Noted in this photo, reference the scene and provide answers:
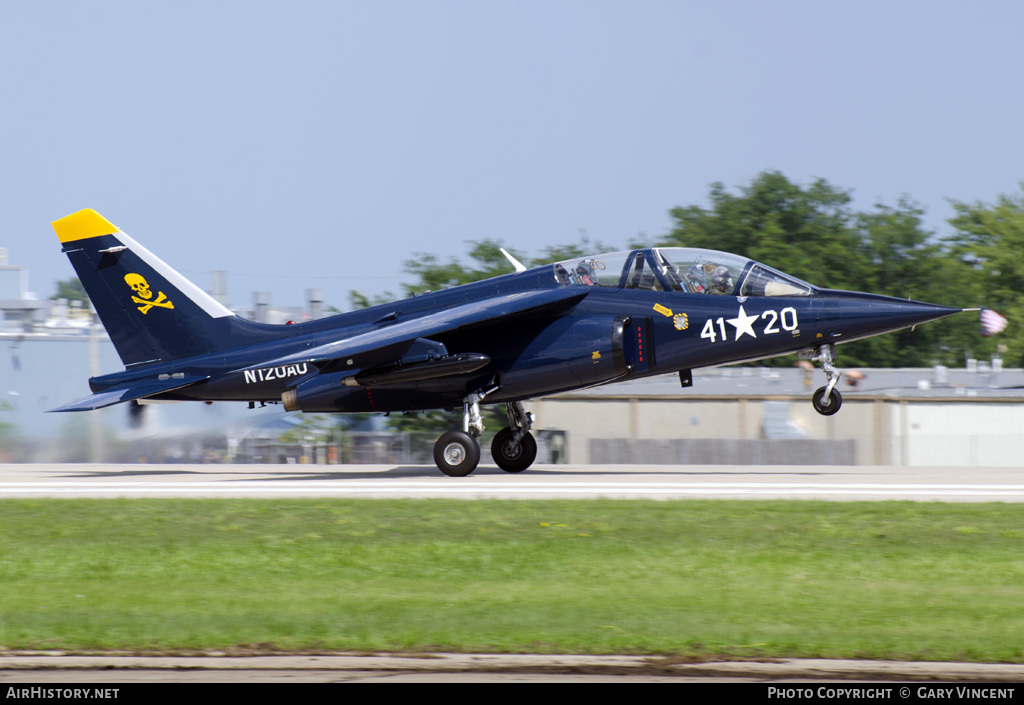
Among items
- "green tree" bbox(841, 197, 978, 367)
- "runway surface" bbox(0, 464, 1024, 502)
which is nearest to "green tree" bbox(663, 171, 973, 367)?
"green tree" bbox(841, 197, 978, 367)

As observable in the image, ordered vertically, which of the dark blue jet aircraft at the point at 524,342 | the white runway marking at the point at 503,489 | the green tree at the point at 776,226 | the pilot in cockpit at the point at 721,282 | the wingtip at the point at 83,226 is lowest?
the white runway marking at the point at 503,489

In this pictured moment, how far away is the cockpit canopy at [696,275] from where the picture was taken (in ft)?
59.8

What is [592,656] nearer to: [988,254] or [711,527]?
[711,527]

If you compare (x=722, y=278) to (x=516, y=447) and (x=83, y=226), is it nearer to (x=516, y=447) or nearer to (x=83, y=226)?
(x=516, y=447)

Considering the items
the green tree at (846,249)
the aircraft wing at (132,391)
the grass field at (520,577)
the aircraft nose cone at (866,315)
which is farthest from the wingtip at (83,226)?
the green tree at (846,249)

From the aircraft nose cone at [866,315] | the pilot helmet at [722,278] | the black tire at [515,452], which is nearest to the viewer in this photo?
the aircraft nose cone at [866,315]

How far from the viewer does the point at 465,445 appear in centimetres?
1878

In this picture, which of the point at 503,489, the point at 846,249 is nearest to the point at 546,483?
the point at 503,489

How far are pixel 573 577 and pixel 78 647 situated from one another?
14.8ft

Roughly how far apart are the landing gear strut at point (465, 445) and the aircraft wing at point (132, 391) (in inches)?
190

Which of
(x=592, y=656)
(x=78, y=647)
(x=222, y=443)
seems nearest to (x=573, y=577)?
(x=592, y=656)

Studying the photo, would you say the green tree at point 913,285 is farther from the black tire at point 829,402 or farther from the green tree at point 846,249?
the black tire at point 829,402

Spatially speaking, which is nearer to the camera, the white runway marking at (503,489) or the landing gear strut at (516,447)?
the white runway marking at (503,489)

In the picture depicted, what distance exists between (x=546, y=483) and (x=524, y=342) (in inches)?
97.7
